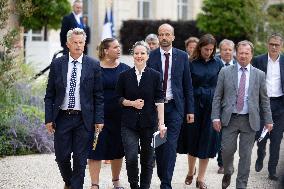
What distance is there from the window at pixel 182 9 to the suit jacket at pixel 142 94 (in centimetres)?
2232

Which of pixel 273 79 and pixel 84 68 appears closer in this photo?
pixel 84 68

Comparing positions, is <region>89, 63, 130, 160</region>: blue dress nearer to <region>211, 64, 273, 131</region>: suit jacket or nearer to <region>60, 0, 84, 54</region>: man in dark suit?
<region>211, 64, 273, 131</region>: suit jacket

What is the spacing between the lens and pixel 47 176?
32.1 feet

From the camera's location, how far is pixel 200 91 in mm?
9289

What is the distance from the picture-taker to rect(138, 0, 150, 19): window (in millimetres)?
28828

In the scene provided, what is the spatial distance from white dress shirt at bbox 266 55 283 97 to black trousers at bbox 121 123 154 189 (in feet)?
8.31

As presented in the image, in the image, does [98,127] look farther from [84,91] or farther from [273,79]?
[273,79]

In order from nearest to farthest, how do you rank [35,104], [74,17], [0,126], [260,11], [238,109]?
[238,109]
[0,126]
[35,104]
[74,17]
[260,11]

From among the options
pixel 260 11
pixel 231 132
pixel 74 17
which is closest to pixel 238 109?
pixel 231 132

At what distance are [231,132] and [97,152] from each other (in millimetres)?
1575

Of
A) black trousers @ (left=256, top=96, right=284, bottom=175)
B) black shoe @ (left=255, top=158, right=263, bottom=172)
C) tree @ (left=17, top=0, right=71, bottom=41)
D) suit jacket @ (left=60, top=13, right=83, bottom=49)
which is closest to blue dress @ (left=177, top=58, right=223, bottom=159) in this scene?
black trousers @ (left=256, top=96, right=284, bottom=175)

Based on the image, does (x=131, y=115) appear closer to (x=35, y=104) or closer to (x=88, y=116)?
(x=88, y=116)

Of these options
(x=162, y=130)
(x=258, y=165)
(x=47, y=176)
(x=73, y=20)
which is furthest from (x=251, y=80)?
(x=73, y=20)

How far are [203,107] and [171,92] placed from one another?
77 centimetres
